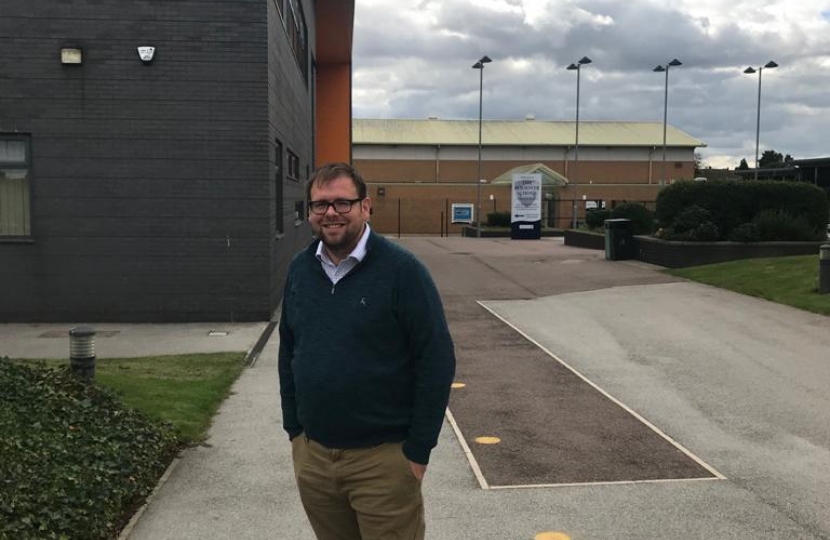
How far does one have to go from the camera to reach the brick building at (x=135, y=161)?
12.0m

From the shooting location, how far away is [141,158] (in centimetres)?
1217

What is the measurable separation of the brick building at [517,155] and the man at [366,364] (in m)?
50.8

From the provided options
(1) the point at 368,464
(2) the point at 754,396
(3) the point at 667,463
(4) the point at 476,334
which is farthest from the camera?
(4) the point at 476,334

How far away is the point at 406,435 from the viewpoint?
9.77ft

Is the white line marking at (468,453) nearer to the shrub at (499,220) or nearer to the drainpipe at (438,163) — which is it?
the shrub at (499,220)

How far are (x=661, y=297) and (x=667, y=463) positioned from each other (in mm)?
9649

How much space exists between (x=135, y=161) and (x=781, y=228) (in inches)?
631

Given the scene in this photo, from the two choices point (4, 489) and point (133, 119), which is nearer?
point (4, 489)

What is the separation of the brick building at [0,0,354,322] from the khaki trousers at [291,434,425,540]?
9644mm

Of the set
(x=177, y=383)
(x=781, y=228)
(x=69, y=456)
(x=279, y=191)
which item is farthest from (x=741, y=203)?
(x=69, y=456)

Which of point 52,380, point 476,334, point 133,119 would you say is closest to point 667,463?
point 52,380

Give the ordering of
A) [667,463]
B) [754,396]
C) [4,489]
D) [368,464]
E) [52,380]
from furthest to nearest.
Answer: [754,396] < [52,380] < [667,463] < [4,489] < [368,464]

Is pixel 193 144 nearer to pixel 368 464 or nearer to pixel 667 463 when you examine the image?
pixel 667 463

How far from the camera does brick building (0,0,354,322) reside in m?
12.0
